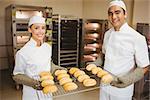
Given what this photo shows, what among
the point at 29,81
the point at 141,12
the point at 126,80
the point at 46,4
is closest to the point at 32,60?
the point at 29,81

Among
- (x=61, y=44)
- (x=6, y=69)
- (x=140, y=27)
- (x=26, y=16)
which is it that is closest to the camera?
(x=140, y=27)

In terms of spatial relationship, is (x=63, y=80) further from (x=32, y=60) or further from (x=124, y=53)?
(x=124, y=53)

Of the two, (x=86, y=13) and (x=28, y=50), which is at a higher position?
(x=86, y=13)

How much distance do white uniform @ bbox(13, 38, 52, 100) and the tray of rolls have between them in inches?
2.9

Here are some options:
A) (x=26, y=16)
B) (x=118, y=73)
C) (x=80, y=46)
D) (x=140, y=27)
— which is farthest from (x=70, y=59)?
(x=118, y=73)

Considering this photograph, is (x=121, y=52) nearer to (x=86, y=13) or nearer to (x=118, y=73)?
(x=118, y=73)

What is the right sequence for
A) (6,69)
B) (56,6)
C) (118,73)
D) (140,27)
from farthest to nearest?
(56,6) < (6,69) < (140,27) < (118,73)

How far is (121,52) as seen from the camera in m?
1.43

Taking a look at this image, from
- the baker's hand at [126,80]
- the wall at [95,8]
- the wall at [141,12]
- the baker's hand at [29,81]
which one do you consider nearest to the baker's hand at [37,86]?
the baker's hand at [29,81]

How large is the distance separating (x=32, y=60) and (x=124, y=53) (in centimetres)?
70

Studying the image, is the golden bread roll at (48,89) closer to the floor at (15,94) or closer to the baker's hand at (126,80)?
the baker's hand at (126,80)

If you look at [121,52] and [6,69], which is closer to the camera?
[121,52]

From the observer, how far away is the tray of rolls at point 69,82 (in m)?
1.18

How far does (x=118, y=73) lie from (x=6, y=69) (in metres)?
3.37
